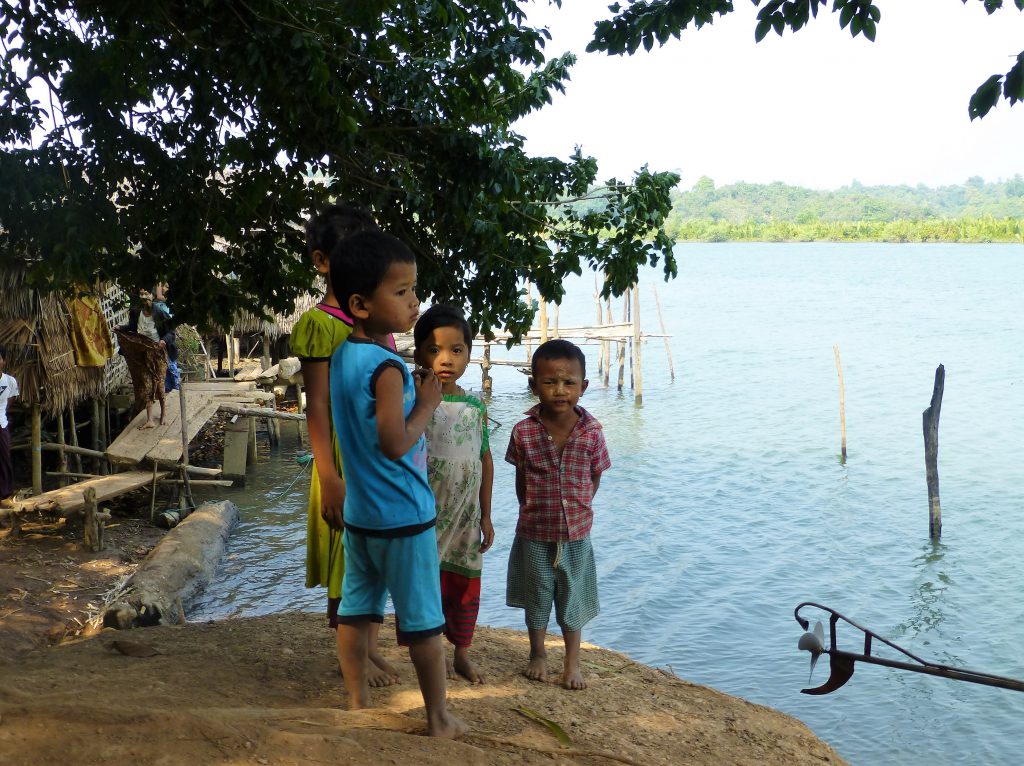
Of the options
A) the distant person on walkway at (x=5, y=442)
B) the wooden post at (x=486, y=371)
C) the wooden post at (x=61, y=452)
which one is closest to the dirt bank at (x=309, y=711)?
the distant person on walkway at (x=5, y=442)

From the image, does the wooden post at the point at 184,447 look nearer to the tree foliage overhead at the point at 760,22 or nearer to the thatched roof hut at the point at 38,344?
the thatched roof hut at the point at 38,344

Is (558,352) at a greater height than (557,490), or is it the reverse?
(558,352)

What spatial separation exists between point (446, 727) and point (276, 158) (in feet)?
A: 12.1

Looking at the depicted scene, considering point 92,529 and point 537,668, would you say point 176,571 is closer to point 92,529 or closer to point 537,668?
point 92,529

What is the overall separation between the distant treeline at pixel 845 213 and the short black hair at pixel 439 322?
86434mm

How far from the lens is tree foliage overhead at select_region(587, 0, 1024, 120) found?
442 cm

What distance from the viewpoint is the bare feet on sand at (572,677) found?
14.2 ft

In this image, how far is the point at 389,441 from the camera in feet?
9.41

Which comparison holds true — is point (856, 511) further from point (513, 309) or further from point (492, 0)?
point (492, 0)

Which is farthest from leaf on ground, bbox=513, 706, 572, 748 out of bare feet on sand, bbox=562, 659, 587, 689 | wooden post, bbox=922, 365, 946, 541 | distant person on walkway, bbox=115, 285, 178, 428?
wooden post, bbox=922, 365, 946, 541

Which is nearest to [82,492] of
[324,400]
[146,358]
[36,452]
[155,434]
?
[36,452]

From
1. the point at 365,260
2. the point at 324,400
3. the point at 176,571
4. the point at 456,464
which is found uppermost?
the point at 365,260

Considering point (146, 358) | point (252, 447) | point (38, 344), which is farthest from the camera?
point (252, 447)

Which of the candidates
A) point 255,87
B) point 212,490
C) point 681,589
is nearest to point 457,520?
point 255,87
